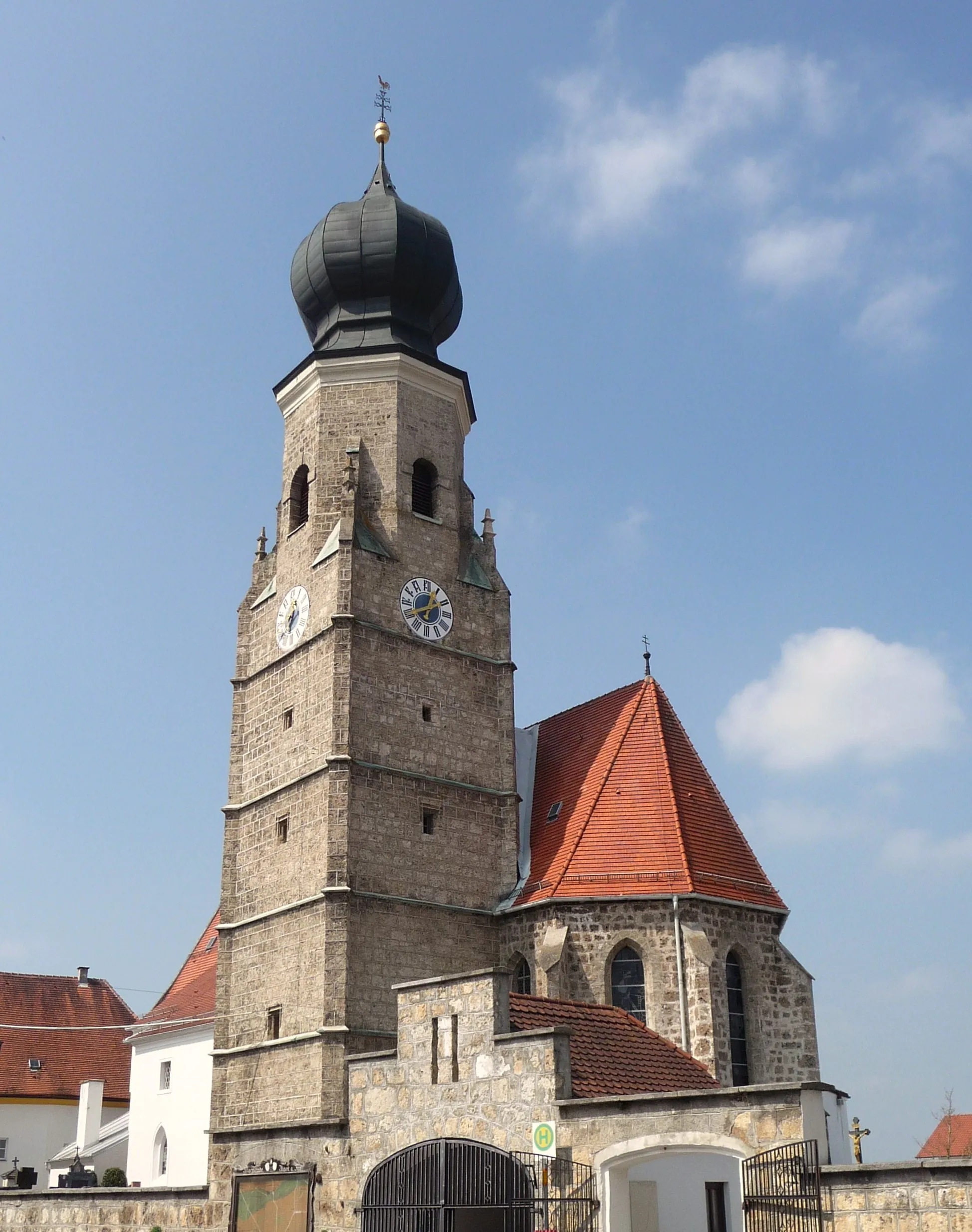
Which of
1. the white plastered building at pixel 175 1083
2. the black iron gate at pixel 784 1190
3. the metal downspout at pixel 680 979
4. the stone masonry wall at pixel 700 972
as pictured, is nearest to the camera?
the black iron gate at pixel 784 1190

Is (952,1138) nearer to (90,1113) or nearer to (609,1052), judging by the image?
(90,1113)

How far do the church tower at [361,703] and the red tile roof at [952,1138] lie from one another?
27916mm

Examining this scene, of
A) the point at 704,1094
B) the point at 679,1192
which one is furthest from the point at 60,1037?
the point at 704,1094

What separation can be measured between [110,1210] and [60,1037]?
77.5 feet

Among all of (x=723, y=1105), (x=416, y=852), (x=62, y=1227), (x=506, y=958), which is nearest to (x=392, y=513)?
(x=416, y=852)

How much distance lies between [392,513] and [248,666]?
158 inches

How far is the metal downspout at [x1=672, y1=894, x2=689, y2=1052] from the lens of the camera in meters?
21.6

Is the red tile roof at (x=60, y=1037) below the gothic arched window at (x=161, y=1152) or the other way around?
the other way around

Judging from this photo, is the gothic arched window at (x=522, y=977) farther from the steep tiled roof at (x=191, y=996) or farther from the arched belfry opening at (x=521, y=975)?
the steep tiled roof at (x=191, y=996)

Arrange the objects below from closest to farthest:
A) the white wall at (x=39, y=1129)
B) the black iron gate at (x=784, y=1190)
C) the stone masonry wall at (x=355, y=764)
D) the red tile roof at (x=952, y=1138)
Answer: the black iron gate at (x=784, y=1190) < the stone masonry wall at (x=355, y=764) < the white wall at (x=39, y=1129) < the red tile roof at (x=952, y=1138)

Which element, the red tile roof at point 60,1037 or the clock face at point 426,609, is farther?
the red tile roof at point 60,1037

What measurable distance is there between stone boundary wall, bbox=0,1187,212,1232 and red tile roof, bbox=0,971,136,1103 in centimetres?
1819

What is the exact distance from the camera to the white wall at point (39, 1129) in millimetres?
37375

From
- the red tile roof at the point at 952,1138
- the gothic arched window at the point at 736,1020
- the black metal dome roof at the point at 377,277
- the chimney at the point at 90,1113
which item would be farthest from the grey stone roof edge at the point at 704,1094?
A: the red tile roof at the point at 952,1138
